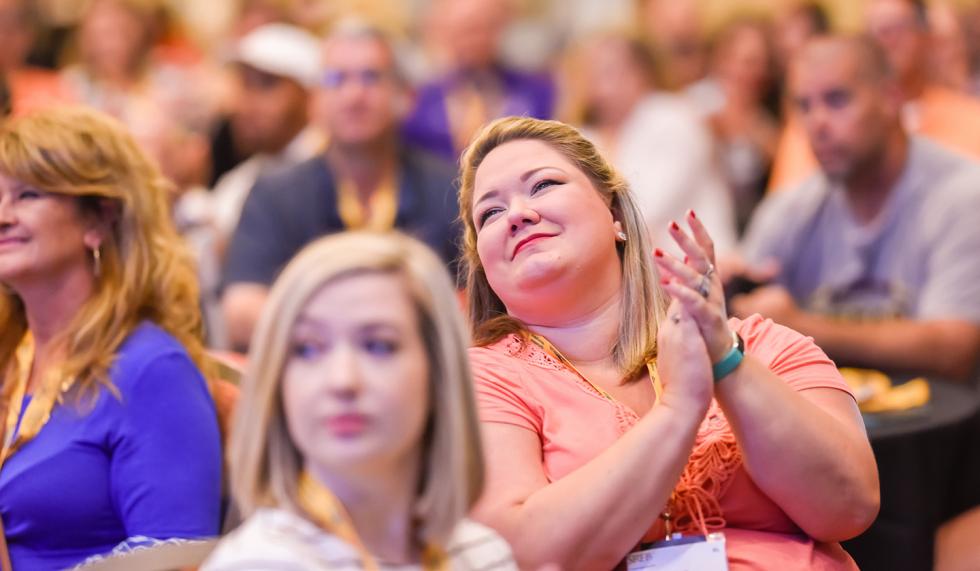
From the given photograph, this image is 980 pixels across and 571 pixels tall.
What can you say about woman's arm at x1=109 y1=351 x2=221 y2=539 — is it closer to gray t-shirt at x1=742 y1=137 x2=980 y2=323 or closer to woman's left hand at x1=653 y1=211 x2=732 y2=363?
woman's left hand at x1=653 y1=211 x2=732 y2=363

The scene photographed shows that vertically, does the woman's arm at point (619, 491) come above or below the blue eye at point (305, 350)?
below

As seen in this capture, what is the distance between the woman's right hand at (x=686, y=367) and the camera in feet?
5.56

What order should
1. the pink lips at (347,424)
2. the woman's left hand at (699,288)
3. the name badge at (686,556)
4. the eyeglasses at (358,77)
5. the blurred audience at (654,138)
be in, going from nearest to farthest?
the pink lips at (347,424), the woman's left hand at (699,288), the name badge at (686,556), the eyeglasses at (358,77), the blurred audience at (654,138)

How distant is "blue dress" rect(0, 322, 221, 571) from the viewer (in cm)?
210

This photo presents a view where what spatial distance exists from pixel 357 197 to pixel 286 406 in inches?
112

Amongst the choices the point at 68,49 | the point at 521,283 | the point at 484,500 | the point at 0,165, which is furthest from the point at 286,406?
the point at 68,49

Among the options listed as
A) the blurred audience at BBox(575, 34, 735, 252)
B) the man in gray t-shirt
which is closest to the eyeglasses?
the blurred audience at BBox(575, 34, 735, 252)

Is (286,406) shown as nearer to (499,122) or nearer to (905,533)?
(499,122)

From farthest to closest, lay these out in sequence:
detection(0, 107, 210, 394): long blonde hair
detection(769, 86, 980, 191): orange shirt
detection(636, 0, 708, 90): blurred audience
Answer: detection(636, 0, 708, 90): blurred audience < detection(769, 86, 980, 191): orange shirt < detection(0, 107, 210, 394): long blonde hair

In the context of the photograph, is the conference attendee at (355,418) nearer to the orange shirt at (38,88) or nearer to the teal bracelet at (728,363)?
the teal bracelet at (728,363)

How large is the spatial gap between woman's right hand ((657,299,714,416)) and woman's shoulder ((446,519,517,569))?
302mm

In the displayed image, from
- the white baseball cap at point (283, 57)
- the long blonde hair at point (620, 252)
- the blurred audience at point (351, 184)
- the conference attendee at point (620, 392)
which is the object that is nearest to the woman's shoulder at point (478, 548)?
the conference attendee at point (620, 392)

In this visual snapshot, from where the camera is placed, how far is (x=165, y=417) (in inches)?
84.2

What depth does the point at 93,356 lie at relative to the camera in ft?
7.16
